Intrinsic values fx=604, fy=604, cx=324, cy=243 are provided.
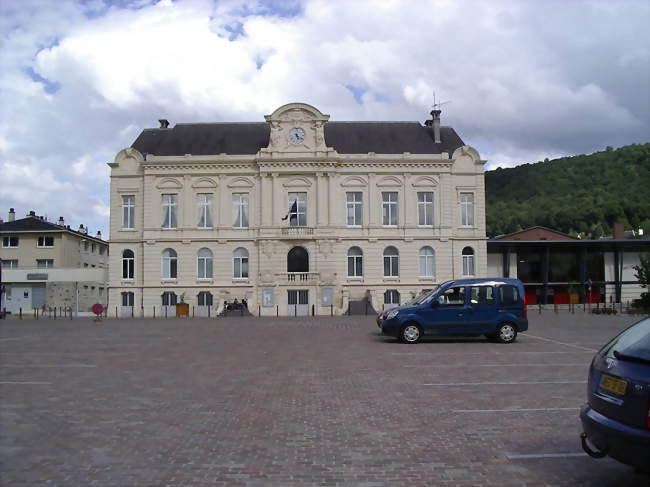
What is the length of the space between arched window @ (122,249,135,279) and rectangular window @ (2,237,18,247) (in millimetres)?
18765

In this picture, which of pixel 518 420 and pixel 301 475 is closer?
pixel 301 475

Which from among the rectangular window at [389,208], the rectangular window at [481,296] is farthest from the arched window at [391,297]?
the rectangular window at [481,296]

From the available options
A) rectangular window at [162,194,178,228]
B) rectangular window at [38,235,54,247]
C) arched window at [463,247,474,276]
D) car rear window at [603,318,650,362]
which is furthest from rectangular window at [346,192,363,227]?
car rear window at [603,318,650,362]

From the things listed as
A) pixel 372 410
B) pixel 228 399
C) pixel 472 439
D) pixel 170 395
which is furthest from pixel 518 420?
pixel 170 395

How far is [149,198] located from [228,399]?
38899 millimetres

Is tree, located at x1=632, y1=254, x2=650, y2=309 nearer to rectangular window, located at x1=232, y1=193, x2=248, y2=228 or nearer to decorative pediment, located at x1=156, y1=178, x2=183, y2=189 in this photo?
rectangular window, located at x1=232, y1=193, x2=248, y2=228

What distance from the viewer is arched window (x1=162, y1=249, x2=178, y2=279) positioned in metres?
46.6

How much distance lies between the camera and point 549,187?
311ft

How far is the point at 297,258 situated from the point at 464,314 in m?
27.2

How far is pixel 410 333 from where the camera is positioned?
20156mm

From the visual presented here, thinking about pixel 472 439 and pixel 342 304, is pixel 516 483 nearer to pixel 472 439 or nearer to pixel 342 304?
pixel 472 439

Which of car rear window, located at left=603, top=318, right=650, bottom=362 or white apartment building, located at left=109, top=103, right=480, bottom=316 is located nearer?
car rear window, located at left=603, top=318, right=650, bottom=362

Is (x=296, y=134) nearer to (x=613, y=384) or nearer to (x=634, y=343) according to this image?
(x=634, y=343)

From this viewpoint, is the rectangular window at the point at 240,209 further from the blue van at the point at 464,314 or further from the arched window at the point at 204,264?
the blue van at the point at 464,314
